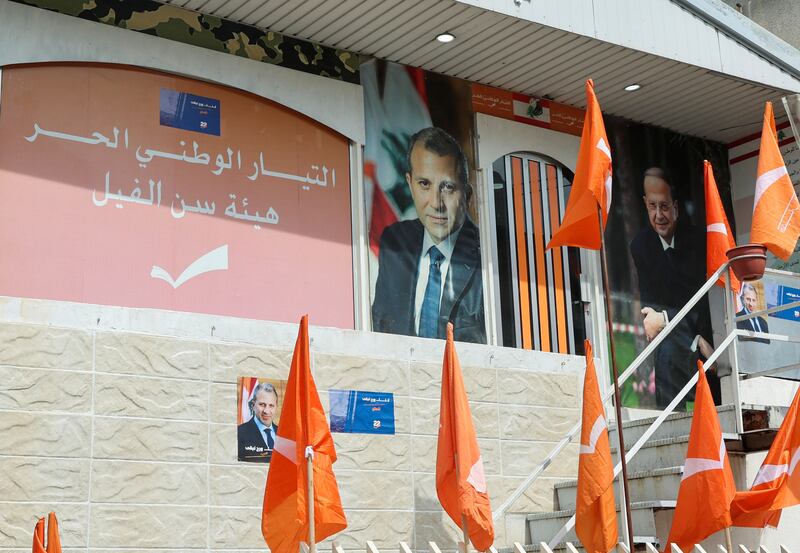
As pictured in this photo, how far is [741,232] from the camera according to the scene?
11.3 m

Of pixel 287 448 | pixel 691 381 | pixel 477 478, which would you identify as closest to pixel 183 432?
pixel 287 448

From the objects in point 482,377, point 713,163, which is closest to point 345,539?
point 482,377

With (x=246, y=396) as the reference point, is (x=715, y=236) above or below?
above

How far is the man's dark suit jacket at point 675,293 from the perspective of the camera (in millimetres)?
10406

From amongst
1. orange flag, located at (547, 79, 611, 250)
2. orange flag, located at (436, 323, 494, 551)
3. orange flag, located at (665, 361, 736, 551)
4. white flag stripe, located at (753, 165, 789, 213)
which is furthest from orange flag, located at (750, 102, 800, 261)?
orange flag, located at (436, 323, 494, 551)

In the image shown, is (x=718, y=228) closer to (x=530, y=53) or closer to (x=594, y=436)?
(x=530, y=53)

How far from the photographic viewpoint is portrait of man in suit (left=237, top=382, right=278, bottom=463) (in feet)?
23.9

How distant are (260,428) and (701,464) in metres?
2.65

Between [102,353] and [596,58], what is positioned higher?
[596,58]

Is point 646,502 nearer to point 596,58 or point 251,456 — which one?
point 251,456

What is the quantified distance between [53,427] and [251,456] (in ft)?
4.07

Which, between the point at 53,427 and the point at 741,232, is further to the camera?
the point at 741,232

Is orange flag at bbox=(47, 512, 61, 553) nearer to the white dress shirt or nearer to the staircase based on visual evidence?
the staircase

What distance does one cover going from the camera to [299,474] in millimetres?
5684
